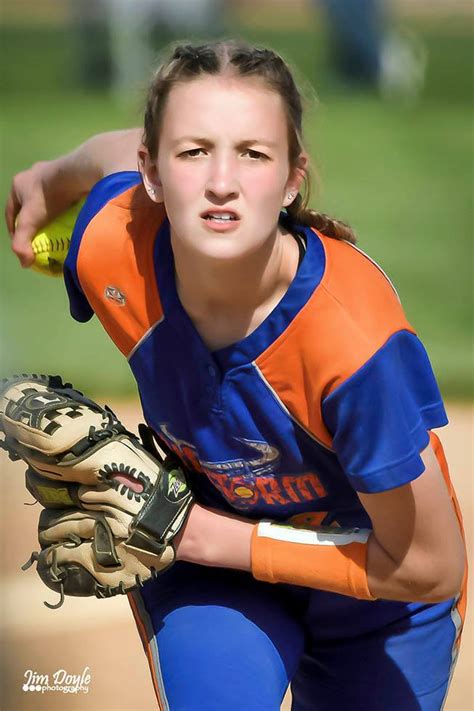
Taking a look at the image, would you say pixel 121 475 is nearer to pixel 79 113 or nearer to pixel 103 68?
pixel 79 113

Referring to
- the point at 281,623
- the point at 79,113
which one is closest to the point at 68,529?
the point at 281,623

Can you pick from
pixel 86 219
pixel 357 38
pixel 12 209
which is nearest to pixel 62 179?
pixel 12 209

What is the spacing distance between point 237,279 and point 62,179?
0.72 meters

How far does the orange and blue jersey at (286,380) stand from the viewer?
1939mm

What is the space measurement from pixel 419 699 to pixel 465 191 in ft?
24.9

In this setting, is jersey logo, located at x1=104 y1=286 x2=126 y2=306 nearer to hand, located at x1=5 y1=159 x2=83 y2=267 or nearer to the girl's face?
the girl's face

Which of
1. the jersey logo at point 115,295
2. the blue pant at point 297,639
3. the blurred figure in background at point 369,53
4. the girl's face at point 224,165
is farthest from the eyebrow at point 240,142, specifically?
the blurred figure in background at point 369,53

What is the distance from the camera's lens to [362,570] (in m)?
2.08

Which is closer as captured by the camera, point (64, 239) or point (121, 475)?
point (121, 475)

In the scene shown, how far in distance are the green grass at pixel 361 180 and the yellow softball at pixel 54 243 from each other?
278 mm

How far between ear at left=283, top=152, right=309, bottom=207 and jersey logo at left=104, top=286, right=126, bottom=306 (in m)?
0.36

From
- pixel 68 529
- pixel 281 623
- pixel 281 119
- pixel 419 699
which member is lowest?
pixel 419 699

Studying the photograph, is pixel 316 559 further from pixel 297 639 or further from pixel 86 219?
pixel 86 219
